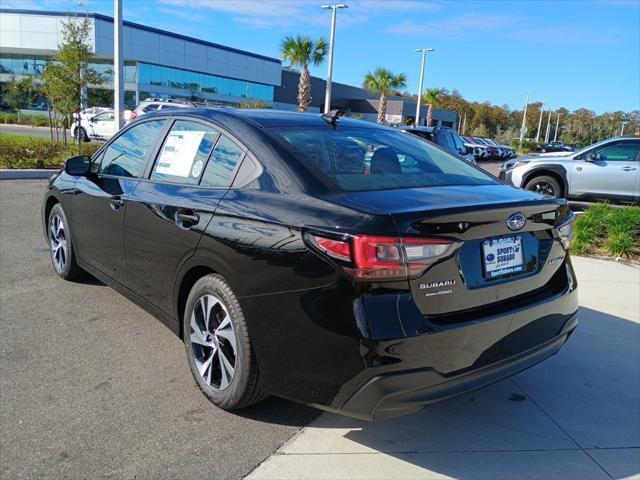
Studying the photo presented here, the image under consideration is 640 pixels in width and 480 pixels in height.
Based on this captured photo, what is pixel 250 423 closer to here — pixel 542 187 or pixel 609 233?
pixel 609 233

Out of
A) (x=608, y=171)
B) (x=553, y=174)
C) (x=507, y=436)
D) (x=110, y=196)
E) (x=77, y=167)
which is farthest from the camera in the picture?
(x=553, y=174)

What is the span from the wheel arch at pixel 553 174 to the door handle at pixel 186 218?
11064 mm

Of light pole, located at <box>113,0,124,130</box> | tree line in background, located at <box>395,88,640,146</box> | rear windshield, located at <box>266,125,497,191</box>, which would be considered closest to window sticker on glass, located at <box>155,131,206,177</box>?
rear windshield, located at <box>266,125,497,191</box>

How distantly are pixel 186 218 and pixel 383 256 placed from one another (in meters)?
1.39

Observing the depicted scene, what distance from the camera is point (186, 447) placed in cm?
278

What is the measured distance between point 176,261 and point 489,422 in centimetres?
208

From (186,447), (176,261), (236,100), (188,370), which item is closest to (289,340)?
(186,447)

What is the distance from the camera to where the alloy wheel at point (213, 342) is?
118 inches

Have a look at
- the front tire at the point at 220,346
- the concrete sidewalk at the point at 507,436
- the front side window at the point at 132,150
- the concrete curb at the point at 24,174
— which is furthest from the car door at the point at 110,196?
the concrete curb at the point at 24,174

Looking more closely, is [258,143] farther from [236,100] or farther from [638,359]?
[236,100]

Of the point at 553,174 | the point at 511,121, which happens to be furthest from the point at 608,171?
the point at 511,121

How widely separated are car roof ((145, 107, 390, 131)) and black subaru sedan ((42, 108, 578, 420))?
21 mm

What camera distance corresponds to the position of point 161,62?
53.2m

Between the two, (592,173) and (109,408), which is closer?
(109,408)
